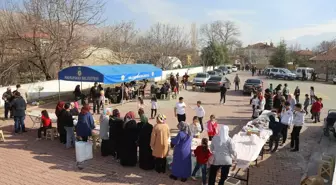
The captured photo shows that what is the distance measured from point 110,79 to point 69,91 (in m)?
6.72

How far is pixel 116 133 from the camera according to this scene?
8.62 m

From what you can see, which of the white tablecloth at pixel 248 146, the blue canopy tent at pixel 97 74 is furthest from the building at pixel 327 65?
the white tablecloth at pixel 248 146

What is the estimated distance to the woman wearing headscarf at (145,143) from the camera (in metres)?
8.11

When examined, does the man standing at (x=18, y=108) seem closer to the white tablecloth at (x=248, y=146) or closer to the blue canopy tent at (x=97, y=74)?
the blue canopy tent at (x=97, y=74)

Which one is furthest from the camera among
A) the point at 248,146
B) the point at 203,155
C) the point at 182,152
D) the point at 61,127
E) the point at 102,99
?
the point at 102,99

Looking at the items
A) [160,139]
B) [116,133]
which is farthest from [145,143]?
[116,133]

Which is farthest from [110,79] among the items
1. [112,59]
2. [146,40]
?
[146,40]

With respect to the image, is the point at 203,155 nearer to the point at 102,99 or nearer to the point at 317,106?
the point at 102,99

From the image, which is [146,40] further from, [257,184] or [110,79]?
[257,184]

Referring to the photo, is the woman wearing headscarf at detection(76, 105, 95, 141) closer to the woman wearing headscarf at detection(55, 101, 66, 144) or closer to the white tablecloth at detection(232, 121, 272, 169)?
the woman wearing headscarf at detection(55, 101, 66, 144)

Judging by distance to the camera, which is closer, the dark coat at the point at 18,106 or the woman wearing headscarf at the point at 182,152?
the woman wearing headscarf at the point at 182,152

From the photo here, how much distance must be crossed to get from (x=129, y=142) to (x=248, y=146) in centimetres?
324

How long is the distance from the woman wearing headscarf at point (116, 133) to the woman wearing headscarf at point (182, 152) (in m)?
1.75

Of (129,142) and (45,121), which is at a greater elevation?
(45,121)
